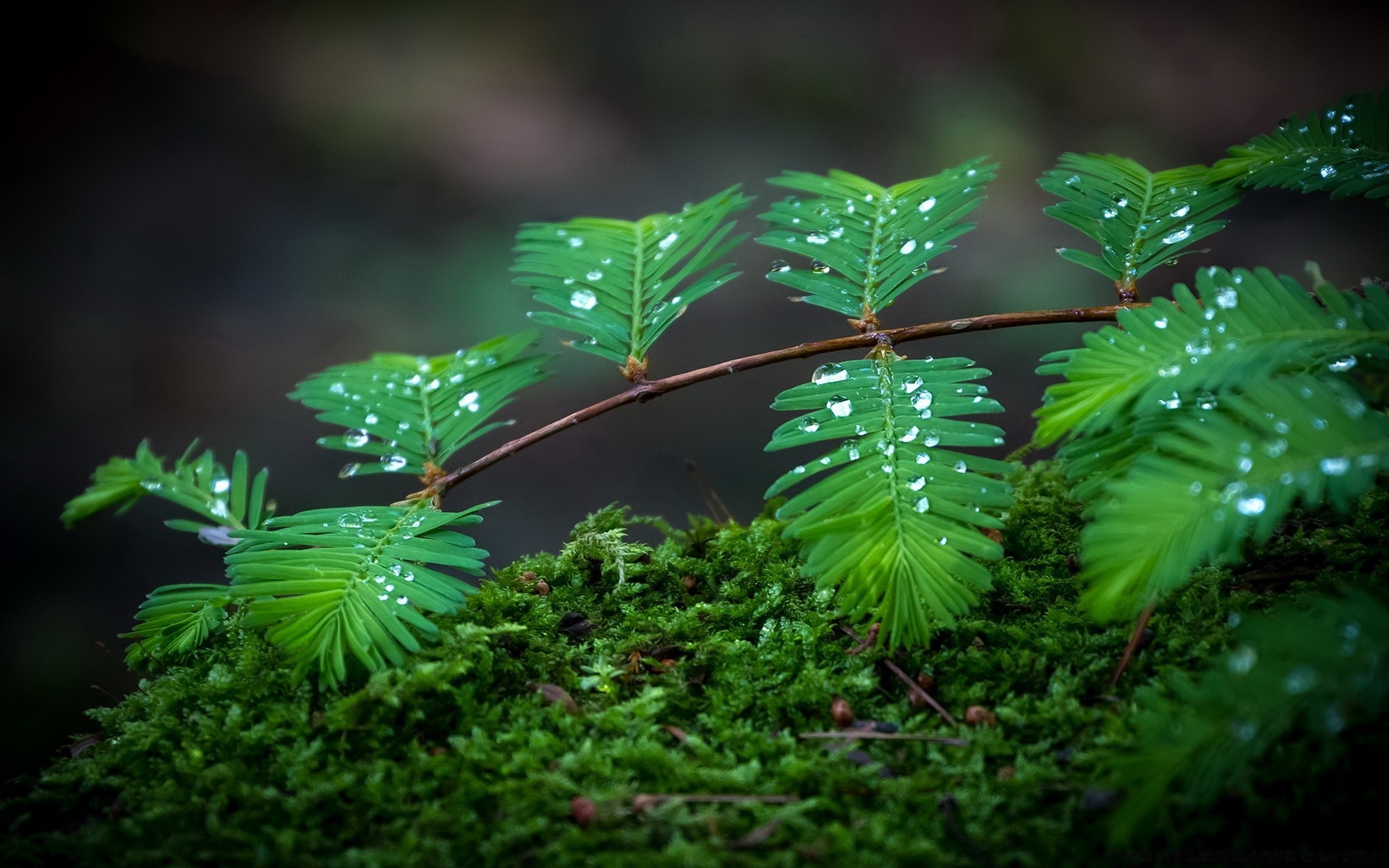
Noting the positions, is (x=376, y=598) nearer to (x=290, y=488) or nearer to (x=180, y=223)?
(x=290, y=488)

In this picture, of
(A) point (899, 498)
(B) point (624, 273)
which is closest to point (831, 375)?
(A) point (899, 498)

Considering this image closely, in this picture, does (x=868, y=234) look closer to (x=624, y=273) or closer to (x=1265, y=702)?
(x=624, y=273)

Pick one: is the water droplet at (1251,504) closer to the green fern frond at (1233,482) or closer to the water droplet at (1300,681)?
the green fern frond at (1233,482)

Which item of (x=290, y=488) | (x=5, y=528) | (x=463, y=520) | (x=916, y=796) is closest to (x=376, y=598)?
(x=463, y=520)

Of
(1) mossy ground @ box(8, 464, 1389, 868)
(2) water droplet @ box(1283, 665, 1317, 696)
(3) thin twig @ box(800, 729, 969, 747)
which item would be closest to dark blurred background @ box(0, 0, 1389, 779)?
(1) mossy ground @ box(8, 464, 1389, 868)

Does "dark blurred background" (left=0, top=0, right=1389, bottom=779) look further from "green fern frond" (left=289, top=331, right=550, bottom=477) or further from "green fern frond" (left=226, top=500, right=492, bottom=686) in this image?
"green fern frond" (left=226, top=500, right=492, bottom=686)

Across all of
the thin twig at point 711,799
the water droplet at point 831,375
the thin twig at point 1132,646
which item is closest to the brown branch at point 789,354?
the water droplet at point 831,375
